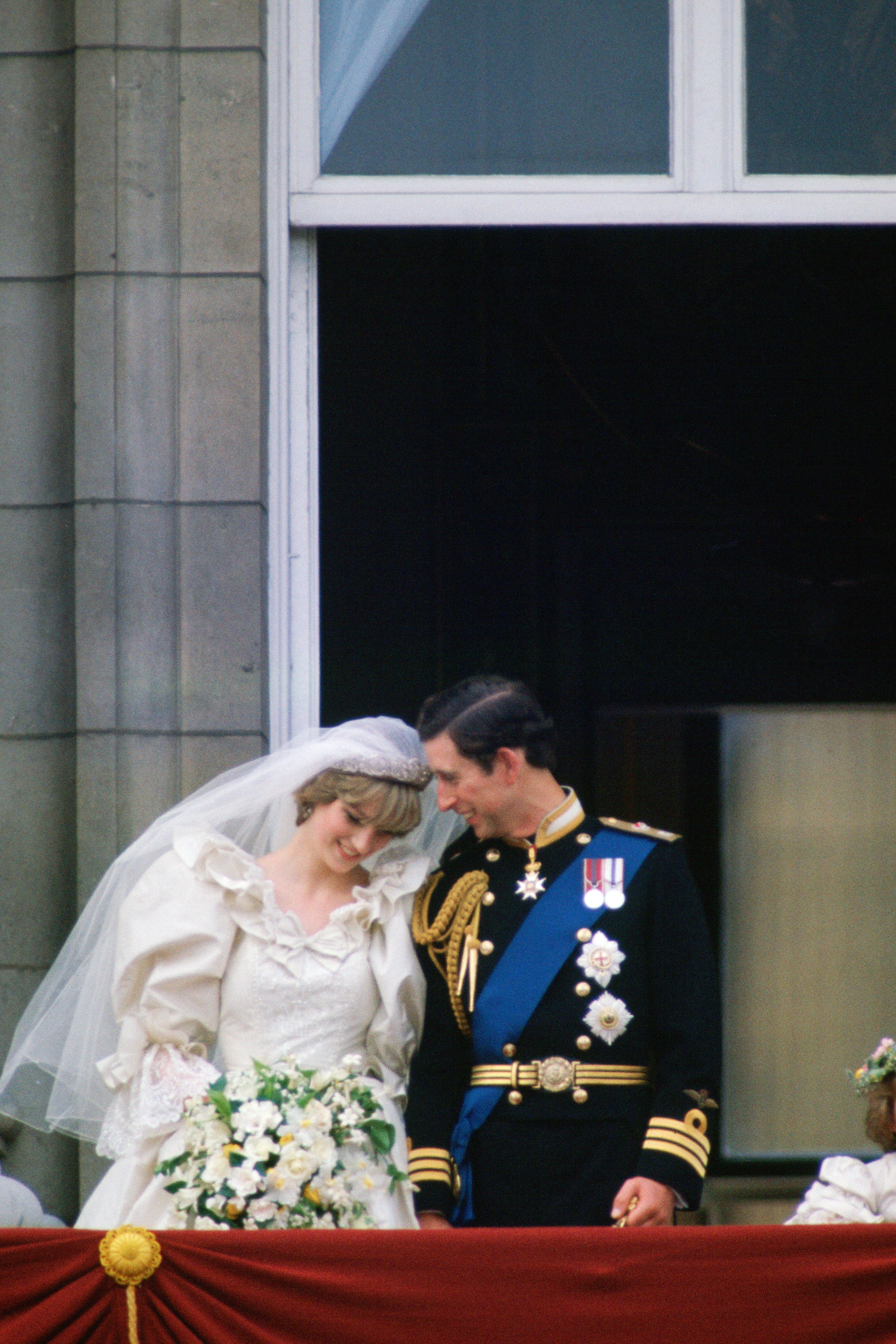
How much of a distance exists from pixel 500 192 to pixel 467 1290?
106 inches

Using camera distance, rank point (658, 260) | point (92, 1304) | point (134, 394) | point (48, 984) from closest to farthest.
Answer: point (92, 1304)
point (48, 984)
point (134, 394)
point (658, 260)

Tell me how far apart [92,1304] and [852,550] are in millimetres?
4980

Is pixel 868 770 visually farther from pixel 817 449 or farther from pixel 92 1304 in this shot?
pixel 92 1304

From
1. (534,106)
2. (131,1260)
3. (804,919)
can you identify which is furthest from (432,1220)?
(804,919)

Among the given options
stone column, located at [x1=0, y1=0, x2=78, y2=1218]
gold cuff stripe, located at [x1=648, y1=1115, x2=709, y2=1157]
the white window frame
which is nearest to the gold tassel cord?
gold cuff stripe, located at [x1=648, y1=1115, x2=709, y2=1157]

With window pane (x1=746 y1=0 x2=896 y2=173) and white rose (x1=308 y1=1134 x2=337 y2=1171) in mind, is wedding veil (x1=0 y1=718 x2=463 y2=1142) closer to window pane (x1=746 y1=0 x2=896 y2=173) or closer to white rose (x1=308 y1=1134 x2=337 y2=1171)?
white rose (x1=308 y1=1134 x2=337 y2=1171)

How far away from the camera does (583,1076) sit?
3623 millimetres

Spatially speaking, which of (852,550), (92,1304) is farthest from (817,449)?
(92,1304)

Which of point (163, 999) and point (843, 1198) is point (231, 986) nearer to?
point (163, 999)

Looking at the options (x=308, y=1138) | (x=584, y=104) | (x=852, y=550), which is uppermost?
(x=584, y=104)

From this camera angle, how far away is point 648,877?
370 cm

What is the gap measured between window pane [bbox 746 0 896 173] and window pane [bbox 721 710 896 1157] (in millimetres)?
3126

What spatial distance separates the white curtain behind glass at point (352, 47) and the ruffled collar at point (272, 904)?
1873 millimetres

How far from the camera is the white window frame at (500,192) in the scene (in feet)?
15.1
